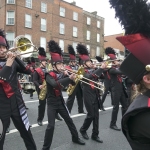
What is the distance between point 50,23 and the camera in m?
32.6

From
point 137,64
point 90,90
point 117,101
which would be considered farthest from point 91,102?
point 137,64

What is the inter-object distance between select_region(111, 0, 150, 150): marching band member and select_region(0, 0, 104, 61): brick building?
92.3ft

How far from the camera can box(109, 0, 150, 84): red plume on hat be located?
1646 mm

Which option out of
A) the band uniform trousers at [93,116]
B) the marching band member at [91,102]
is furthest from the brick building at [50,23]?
the band uniform trousers at [93,116]

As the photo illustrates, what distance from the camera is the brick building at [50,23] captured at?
2911 cm

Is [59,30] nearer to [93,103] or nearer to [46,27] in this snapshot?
[46,27]

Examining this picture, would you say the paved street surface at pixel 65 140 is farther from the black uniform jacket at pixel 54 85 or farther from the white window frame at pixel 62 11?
the white window frame at pixel 62 11

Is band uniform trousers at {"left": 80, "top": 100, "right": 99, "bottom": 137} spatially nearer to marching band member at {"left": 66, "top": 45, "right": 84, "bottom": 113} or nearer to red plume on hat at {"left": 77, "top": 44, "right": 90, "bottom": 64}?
red plume on hat at {"left": 77, "top": 44, "right": 90, "bottom": 64}

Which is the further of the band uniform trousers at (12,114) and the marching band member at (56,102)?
the marching band member at (56,102)

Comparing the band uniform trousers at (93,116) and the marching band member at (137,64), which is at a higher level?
the marching band member at (137,64)

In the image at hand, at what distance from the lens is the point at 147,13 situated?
180 centimetres

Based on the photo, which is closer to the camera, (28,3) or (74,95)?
(74,95)

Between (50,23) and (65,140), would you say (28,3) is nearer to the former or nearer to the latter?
(50,23)

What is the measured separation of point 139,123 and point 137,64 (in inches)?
17.1
